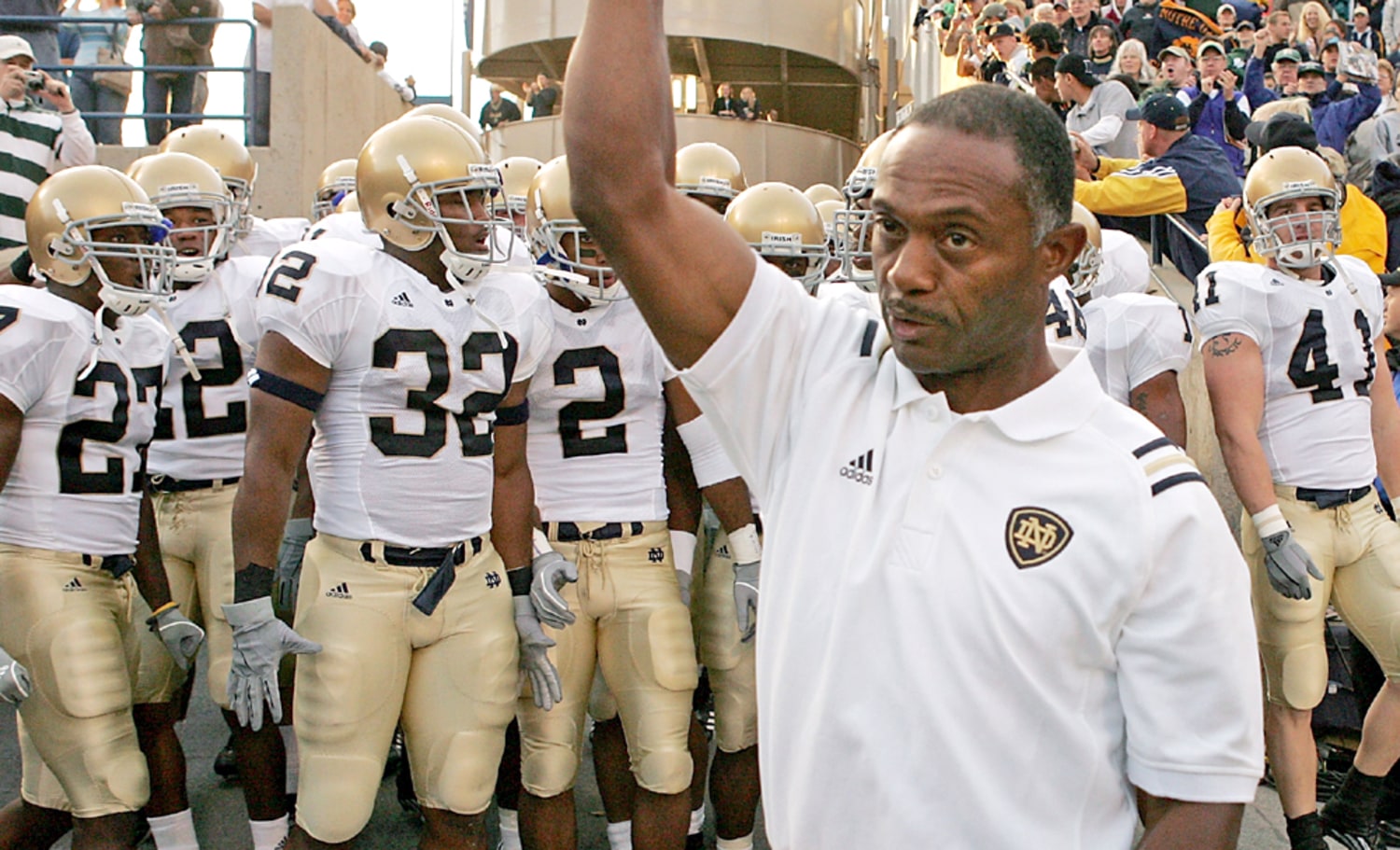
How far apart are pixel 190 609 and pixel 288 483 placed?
1317mm

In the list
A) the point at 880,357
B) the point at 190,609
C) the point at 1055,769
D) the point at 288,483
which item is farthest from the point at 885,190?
the point at 190,609

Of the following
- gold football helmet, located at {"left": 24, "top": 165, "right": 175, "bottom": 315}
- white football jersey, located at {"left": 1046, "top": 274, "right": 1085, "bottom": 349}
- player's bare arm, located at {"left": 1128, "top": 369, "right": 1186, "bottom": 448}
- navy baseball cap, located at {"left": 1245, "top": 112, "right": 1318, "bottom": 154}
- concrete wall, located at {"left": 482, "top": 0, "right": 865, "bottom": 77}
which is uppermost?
concrete wall, located at {"left": 482, "top": 0, "right": 865, "bottom": 77}

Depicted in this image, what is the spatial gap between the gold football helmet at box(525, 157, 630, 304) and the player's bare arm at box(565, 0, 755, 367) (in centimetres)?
203

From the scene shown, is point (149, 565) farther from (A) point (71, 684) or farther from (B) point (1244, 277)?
(B) point (1244, 277)

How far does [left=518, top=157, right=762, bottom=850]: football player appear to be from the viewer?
3.36m

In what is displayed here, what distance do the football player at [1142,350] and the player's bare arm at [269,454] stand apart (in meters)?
2.46

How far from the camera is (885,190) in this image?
1.40m

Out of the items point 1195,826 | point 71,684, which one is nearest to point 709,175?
point 71,684

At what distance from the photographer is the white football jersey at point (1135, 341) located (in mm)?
4078

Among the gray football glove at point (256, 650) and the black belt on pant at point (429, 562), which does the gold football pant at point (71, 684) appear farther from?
the black belt on pant at point (429, 562)

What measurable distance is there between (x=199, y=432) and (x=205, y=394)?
0.12 metres

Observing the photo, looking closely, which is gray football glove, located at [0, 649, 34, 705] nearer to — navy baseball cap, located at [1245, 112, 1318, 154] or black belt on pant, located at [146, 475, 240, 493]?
black belt on pant, located at [146, 475, 240, 493]

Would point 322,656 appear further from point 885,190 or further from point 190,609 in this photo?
point 885,190

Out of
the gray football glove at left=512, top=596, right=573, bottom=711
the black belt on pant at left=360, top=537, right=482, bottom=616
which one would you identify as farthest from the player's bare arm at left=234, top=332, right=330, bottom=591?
the gray football glove at left=512, top=596, right=573, bottom=711
